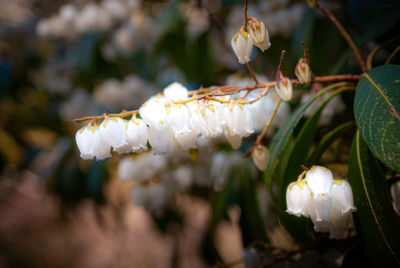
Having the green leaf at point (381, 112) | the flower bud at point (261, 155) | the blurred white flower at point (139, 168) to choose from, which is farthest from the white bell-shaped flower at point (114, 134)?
the blurred white flower at point (139, 168)

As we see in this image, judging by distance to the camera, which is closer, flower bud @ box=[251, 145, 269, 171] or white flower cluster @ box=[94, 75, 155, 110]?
flower bud @ box=[251, 145, 269, 171]

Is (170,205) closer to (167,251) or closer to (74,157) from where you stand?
(74,157)

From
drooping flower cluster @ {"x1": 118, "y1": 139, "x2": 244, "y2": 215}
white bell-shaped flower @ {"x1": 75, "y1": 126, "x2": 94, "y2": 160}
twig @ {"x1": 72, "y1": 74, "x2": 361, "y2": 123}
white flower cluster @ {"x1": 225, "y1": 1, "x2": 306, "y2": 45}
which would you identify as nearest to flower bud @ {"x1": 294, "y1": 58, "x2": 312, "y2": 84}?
twig @ {"x1": 72, "y1": 74, "x2": 361, "y2": 123}

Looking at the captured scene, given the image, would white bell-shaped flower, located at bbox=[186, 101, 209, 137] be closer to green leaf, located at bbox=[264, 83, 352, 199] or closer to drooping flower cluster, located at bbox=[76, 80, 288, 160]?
drooping flower cluster, located at bbox=[76, 80, 288, 160]

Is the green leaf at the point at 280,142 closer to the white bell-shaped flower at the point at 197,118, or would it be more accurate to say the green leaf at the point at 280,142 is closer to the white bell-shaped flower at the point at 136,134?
the white bell-shaped flower at the point at 197,118

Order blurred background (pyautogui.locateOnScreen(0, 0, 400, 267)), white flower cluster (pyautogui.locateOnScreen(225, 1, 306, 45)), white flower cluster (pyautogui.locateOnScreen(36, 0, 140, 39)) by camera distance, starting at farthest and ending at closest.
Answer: white flower cluster (pyautogui.locateOnScreen(36, 0, 140, 39)) < white flower cluster (pyautogui.locateOnScreen(225, 1, 306, 45)) < blurred background (pyautogui.locateOnScreen(0, 0, 400, 267))

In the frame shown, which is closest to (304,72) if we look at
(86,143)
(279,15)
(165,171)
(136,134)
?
(136,134)

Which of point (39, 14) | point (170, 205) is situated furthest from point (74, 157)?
point (39, 14)
